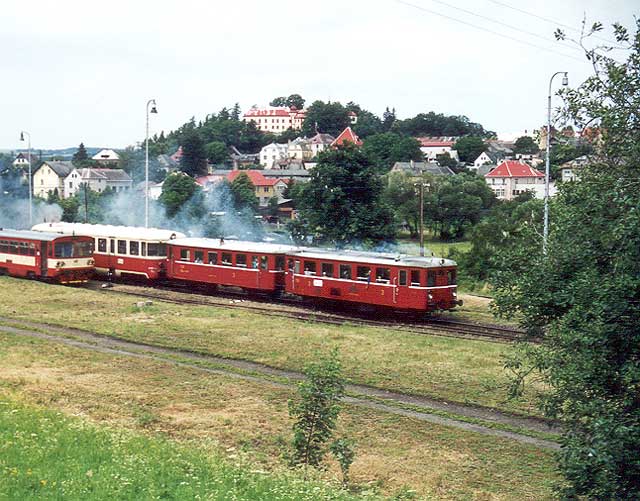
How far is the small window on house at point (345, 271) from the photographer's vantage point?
98.8 feet

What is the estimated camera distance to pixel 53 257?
122 feet

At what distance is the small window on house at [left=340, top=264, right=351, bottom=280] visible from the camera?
98.8ft

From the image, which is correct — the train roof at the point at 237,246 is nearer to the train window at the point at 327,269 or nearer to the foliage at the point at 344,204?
the train window at the point at 327,269

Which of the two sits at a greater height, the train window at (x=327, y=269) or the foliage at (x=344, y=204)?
the foliage at (x=344, y=204)

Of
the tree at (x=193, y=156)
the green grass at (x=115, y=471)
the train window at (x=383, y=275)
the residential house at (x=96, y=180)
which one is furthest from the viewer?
the residential house at (x=96, y=180)

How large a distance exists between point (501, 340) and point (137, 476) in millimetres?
16820

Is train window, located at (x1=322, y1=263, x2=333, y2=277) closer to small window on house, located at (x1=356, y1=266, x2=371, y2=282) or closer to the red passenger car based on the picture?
the red passenger car

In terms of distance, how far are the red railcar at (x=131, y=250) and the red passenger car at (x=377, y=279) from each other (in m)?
8.46

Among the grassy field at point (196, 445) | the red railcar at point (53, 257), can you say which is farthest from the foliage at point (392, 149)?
the grassy field at point (196, 445)

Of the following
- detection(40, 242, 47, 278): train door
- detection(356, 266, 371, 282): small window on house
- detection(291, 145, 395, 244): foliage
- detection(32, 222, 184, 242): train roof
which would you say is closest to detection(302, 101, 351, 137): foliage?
detection(291, 145, 395, 244): foliage

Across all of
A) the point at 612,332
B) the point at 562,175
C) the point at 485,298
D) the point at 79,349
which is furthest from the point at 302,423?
the point at 485,298

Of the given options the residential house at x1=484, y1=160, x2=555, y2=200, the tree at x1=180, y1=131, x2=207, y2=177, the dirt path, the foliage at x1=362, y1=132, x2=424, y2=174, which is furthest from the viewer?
the foliage at x1=362, y1=132, x2=424, y2=174

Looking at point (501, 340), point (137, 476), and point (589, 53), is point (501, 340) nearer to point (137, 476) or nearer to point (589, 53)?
point (589, 53)

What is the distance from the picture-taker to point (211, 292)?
119 feet
